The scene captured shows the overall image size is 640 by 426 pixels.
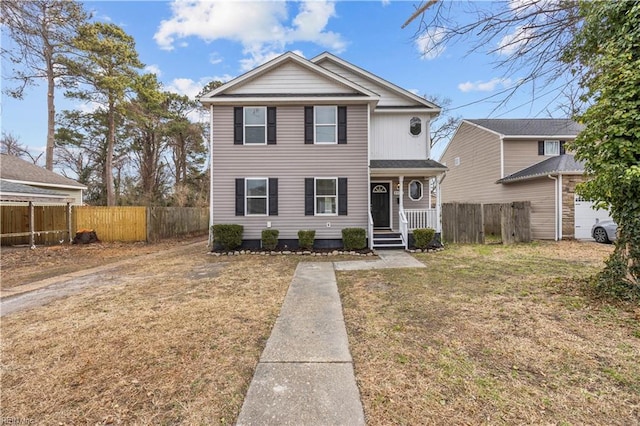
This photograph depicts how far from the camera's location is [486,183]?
1678cm

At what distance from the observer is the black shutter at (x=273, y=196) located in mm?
10352

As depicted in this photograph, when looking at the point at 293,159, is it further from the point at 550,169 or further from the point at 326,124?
the point at 550,169

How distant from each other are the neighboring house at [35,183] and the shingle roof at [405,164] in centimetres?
1341

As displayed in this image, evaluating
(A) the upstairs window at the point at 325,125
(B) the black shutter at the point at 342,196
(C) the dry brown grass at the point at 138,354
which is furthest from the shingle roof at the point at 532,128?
(C) the dry brown grass at the point at 138,354

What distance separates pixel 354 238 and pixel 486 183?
11.4 m

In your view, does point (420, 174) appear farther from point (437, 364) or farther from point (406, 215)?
point (437, 364)

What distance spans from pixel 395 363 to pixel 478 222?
1049 cm

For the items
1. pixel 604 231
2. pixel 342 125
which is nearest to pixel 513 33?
pixel 342 125

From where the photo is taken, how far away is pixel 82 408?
2.28 meters

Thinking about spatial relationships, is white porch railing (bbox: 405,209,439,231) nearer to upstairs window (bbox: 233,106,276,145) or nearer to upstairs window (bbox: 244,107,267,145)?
upstairs window (bbox: 233,106,276,145)

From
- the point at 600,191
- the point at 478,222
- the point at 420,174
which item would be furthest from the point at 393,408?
the point at 478,222

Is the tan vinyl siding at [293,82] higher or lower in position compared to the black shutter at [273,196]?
higher

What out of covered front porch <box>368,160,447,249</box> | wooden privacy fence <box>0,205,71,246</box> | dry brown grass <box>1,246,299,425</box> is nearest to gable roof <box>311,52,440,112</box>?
covered front porch <box>368,160,447,249</box>

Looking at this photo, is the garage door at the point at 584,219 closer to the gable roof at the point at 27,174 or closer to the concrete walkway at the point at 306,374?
the concrete walkway at the point at 306,374
